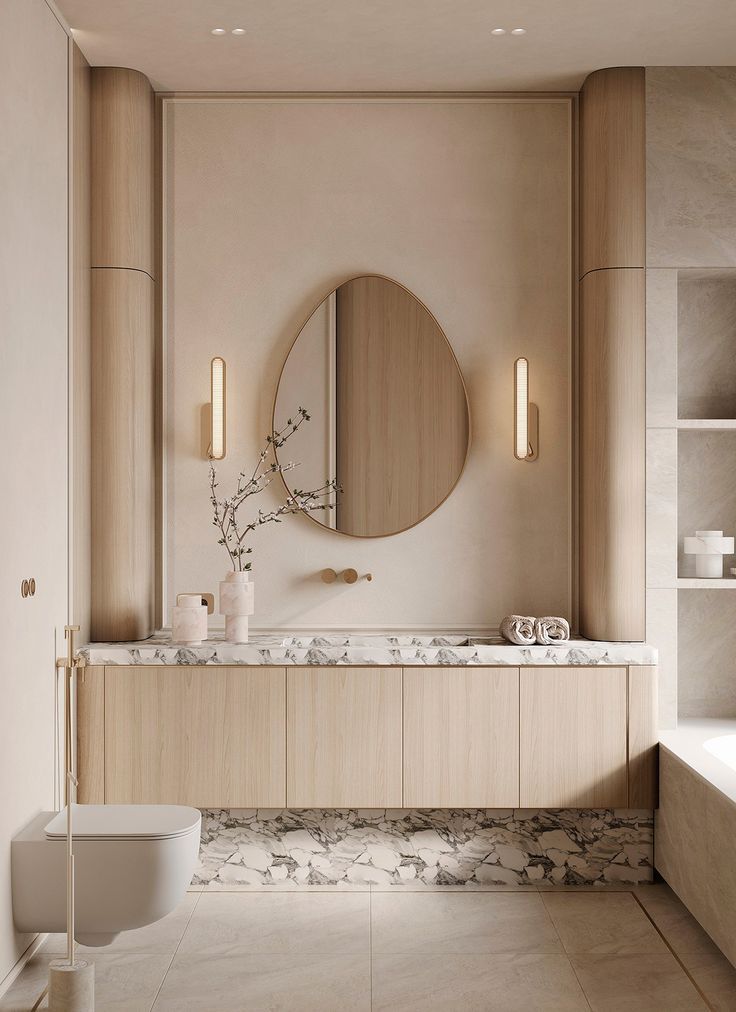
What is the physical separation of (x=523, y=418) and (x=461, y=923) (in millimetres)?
1637

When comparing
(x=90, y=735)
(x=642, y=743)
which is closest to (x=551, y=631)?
(x=642, y=743)

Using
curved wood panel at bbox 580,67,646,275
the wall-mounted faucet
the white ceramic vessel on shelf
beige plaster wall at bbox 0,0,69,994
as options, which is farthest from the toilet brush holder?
curved wood panel at bbox 580,67,646,275

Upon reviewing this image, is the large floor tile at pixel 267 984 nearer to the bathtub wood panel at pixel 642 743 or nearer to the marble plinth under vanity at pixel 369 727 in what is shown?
the marble plinth under vanity at pixel 369 727

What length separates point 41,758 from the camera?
2686mm

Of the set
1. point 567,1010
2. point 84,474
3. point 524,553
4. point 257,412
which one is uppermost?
point 257,412

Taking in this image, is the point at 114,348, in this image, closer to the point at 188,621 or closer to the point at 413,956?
the point at 188,621

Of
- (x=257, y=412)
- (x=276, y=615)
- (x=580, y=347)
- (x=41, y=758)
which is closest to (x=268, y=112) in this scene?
(x=257, y=412)

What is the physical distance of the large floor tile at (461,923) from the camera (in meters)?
2.66

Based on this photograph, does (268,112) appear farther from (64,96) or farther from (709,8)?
(709,8)

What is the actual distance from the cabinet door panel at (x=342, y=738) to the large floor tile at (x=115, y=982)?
647 millimetres

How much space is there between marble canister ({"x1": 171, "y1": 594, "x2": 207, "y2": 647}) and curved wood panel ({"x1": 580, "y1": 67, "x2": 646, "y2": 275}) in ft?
5.72

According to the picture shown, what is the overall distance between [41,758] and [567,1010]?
1547 mm

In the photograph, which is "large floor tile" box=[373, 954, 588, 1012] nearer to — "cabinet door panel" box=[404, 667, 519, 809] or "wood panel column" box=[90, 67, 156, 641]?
"cabinet door panel" box=[404, 667, 519, 809]

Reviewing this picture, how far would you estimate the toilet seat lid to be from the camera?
2389 millimetres
